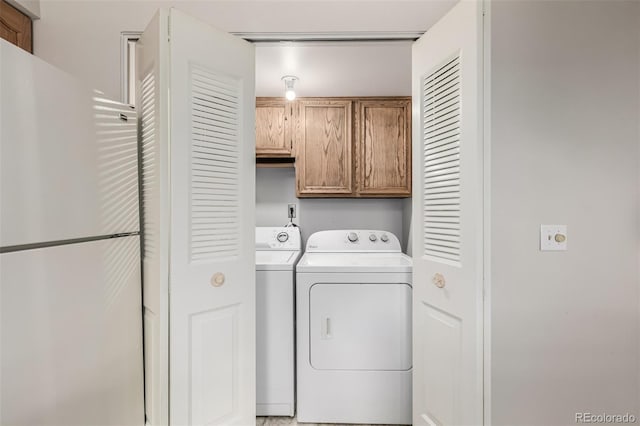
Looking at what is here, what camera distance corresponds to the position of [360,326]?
177 cm

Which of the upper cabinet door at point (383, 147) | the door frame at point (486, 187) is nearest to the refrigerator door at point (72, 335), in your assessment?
the door frame at point (486, 187)

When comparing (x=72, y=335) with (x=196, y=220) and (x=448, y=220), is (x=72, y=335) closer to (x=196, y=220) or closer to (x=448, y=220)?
(x=196, y=220)

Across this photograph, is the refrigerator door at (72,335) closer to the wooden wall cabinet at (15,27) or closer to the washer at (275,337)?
the washer at (275,337)

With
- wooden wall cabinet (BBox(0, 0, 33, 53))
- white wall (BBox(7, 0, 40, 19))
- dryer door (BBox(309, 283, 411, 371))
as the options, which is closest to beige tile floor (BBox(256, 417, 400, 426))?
dryer door (BBox(309, 283, 411, 371))

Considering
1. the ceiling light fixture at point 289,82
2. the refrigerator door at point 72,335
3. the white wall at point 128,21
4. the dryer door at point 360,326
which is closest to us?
the refrigerator door at point 72,335

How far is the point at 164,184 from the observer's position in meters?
1.23

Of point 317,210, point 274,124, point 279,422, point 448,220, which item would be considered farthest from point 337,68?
point 279,422

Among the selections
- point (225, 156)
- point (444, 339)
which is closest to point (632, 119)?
point (444, 339)

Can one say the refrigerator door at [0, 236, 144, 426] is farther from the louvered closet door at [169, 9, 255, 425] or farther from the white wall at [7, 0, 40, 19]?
the white wall at [7, 0, 40, 19]

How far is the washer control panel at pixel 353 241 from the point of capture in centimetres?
260

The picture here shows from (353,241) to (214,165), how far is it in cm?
156

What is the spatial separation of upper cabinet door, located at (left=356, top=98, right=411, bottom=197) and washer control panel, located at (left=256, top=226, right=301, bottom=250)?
69 centimetres

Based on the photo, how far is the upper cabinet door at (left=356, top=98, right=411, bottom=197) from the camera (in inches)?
102

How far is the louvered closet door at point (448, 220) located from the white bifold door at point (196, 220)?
0.82 metres
